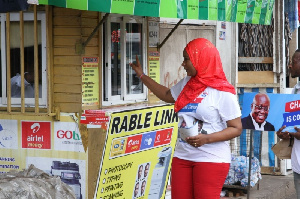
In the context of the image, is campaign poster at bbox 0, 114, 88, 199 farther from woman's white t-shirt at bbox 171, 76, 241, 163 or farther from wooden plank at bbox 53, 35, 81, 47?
woman's white t-shirt at bbox 171, 76, 241, 163

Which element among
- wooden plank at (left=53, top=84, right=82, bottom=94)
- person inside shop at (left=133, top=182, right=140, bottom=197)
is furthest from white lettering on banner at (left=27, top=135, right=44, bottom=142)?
person inside shop at (left=133, top=182, right=140, bottom=197)

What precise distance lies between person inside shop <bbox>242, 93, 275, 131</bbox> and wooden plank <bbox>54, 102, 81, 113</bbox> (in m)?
2.23

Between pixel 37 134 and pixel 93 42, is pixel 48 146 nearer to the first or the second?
pixel 37 134

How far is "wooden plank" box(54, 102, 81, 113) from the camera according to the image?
18.1 ft

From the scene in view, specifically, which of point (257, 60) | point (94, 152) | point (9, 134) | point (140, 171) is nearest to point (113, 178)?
point (94, 152)

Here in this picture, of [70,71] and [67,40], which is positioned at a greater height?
[67,40]

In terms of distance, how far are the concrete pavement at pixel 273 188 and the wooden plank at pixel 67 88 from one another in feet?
10.9

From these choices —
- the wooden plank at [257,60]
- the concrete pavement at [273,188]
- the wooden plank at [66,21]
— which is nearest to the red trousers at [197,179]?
the wooden plank at [66,21]

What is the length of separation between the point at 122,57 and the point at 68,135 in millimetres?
1038

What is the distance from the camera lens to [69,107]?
553 centimetres

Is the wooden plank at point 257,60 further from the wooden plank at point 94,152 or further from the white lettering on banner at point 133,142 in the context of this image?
the wooden plank at point 94,152

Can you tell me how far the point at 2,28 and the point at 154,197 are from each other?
7.20 feet

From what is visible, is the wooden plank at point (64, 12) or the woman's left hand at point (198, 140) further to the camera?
the wooden plank at point (64, 12)

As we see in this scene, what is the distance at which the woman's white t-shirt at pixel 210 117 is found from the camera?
4.95 meters
